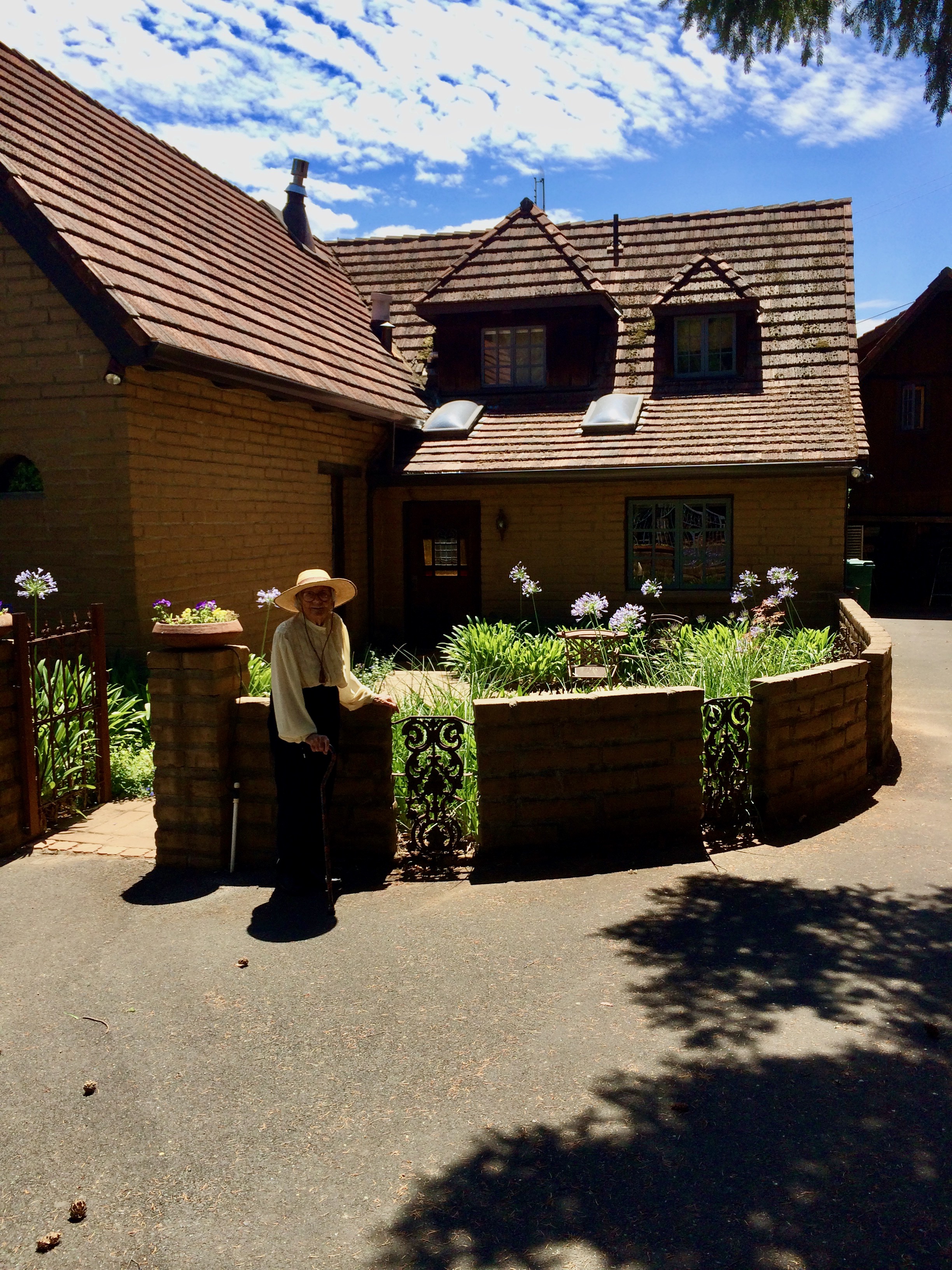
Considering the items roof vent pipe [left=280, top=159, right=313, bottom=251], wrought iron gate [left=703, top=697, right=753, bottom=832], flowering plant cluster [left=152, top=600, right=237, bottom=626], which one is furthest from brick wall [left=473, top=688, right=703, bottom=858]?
roof vent pipe [left=280, top=159, right=313, bottom=251]

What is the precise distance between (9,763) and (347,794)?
7.34ft

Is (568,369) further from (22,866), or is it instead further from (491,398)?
(22,866)

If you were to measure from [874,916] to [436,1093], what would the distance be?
278 centimetres

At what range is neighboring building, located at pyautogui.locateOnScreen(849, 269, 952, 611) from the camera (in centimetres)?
2491

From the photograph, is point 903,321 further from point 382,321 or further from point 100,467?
point 100,467

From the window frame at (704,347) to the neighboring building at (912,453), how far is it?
9.80m

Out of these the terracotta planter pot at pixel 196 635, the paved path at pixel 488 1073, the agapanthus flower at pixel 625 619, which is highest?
the terracotta planter pot at pixel 196 635

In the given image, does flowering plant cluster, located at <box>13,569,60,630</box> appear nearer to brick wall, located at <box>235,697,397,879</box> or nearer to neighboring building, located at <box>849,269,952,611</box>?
brick wall, located at <box>235,697,397,879</box>

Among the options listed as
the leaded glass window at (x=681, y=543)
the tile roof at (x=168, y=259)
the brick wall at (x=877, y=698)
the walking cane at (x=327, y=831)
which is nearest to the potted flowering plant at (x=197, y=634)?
the walking cane at (x=327, y=831)

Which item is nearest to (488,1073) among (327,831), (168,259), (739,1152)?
(739,1152)

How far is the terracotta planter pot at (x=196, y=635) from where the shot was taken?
6164mm

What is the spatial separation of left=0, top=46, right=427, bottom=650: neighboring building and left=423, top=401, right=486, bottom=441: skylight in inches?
86.5

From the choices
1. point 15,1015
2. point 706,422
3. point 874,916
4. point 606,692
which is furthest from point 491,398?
point 15,1015

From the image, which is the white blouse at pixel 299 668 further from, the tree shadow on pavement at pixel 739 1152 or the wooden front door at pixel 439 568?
the wooden front door at pixel 439 568
